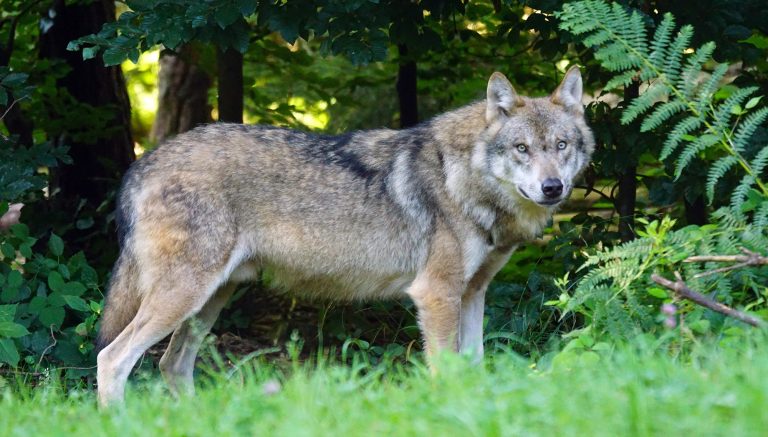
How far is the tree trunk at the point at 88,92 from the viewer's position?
360 inches

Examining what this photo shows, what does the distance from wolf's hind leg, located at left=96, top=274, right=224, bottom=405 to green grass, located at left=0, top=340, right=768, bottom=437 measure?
156cm

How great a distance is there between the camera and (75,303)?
6.78 metres

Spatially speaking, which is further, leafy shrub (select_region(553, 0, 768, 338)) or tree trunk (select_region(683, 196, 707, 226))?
tree trunk (select_region(683, 196, 707, 226))

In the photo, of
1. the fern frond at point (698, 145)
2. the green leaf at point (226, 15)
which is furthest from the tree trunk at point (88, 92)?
the fern frond at point (698, 145)

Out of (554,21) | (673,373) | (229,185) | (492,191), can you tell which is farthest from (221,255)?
(673,373)

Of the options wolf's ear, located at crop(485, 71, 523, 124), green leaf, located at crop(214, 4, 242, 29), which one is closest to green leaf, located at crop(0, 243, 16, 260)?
green leaf, located at crop(214, 4, 242, 29)

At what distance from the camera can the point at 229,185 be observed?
6402 mm

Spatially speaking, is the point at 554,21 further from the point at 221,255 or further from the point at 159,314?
the point at 159,314

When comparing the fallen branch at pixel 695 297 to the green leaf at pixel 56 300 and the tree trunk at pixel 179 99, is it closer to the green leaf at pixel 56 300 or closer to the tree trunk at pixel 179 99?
the green leaf at pixel 56 300

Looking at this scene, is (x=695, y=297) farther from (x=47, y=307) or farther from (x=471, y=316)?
(x=47, y=307)

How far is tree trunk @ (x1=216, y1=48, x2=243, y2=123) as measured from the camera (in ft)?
28.5

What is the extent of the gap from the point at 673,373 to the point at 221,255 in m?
3.40

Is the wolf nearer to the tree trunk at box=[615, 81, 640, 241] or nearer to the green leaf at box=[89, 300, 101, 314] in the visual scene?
the green leaf at box=[89, 300, 101, 314]

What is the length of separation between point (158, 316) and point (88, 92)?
381 cm
